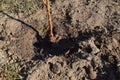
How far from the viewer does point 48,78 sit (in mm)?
3221

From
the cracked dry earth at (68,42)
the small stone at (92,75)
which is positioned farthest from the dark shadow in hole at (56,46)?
the small stone at (92,75)

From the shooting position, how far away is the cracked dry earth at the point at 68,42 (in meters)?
3.19

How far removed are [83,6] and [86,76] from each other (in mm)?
1028

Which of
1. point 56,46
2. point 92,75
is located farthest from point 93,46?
point 56,46

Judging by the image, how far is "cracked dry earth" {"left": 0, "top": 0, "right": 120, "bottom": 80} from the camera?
126 inches

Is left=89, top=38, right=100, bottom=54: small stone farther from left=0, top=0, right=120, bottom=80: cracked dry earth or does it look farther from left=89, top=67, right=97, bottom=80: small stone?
left=89, top=67, right=97, bottom=80: small stone

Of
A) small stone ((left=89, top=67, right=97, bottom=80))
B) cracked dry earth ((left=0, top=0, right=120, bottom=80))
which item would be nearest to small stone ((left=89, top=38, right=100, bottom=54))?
cracked dry earth ((left=0, top=0, right=120, bottom=80))

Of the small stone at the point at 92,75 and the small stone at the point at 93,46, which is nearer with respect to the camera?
the small stone at the point at 92,75

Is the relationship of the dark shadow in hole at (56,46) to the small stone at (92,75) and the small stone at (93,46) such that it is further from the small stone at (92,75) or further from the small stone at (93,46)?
the small stone at (92,75)

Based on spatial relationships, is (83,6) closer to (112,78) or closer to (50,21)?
(50,21)

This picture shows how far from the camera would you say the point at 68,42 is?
3.57 m

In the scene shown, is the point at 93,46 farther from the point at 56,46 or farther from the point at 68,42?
the point at 56,46

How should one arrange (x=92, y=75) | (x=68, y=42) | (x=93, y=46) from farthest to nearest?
(x=68, y=42)
(x=93, y=46)
(x=92, y=75)

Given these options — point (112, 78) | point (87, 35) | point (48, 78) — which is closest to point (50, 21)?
point (87, 35)
